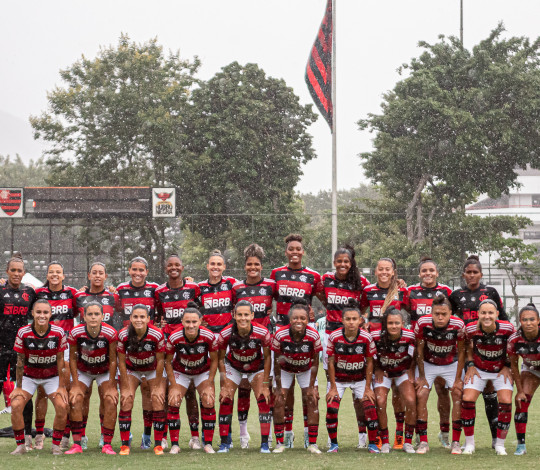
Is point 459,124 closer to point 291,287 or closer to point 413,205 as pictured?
A: point 413,205

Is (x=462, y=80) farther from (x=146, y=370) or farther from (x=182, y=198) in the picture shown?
(x=146, y=370)

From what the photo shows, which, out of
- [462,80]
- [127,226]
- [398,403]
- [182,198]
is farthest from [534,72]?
[398,403]

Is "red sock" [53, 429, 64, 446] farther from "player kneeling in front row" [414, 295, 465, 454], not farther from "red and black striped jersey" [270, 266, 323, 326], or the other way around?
"player kneeling in front row" [414, 295, 465, 454]

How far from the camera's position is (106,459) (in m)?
6.56

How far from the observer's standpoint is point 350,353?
7.27 metres

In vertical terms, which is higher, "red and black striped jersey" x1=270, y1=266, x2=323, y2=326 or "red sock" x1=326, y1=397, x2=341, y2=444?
"red and black striped jersey" x1=270, y1=266, x2=323, y2=326

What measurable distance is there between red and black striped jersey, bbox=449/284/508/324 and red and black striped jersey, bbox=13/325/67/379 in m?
3.86

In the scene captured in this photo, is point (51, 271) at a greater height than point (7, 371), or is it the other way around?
point (51, 271)

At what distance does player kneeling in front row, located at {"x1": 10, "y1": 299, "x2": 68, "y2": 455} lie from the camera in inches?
277

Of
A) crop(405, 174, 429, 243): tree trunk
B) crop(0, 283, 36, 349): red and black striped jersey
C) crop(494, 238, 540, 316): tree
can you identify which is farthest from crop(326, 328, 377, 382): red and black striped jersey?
crop(494, 238, 540, 316): tree

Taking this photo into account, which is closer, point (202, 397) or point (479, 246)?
point (202, 397)

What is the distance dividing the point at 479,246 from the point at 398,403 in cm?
1690

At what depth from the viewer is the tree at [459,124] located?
24391 mm

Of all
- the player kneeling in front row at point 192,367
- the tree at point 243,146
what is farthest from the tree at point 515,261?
the player kneeling in front row at point 192,367
